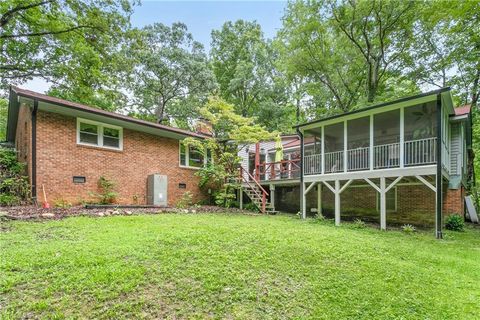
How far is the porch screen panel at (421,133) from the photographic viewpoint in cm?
885

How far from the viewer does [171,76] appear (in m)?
23.1

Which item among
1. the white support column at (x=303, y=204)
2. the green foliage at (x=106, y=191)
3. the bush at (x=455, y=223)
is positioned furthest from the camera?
the white support column at (x=303, y=204)

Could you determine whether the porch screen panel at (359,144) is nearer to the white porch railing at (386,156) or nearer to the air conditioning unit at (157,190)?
the white porch railing at (386,156)

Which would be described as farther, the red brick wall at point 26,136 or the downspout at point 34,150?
the red brick wall at point 26,136

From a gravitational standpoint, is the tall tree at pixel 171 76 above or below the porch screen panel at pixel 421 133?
above

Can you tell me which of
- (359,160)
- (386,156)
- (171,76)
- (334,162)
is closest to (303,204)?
(334,162)

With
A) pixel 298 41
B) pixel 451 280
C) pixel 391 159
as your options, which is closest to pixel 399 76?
pixel 298 41

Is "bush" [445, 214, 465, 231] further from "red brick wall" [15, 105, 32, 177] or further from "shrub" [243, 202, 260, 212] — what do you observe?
"red brick wall" [15, 105, 32, 177]

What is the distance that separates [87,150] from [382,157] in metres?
11.1

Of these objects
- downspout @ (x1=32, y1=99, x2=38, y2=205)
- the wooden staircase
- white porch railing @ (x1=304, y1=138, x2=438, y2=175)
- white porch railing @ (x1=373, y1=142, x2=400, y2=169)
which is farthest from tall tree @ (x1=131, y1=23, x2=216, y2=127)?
white porch railing @ (x1=373, y1=142, x2=400, y2=169)

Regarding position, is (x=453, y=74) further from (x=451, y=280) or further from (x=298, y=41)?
(x=451, y=280)

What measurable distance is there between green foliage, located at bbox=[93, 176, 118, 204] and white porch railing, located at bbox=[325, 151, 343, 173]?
28.8 ft

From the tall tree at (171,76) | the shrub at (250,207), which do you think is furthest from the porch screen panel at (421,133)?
the tall tree at (171,76)

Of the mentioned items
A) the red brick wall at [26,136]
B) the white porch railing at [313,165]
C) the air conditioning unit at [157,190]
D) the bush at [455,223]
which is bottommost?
the bush at [455,223]
